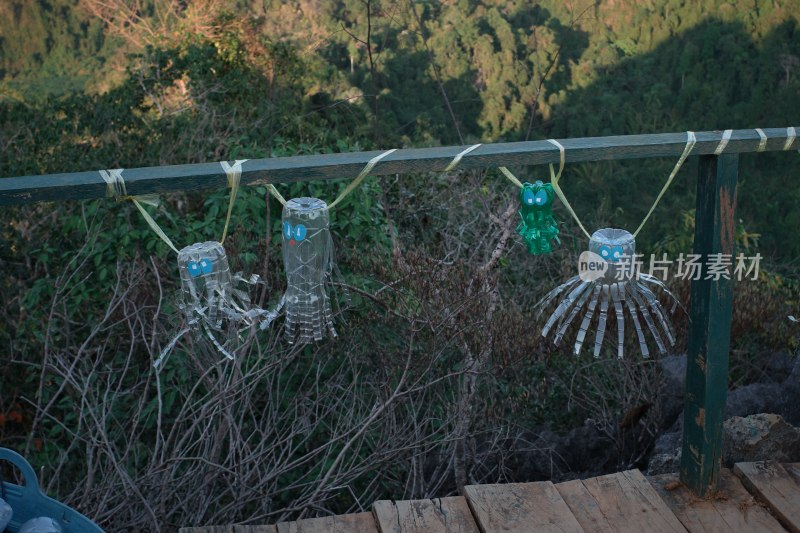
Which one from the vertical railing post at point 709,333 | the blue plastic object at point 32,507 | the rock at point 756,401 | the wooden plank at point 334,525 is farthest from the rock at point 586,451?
the blue plastic object at point 32,507

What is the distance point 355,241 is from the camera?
5648 mm

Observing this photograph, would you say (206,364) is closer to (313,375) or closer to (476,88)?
(313,375)

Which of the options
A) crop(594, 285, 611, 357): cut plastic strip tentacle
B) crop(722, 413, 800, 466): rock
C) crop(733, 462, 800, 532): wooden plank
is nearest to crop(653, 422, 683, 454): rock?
crop(722, 413, 800, 466): rock

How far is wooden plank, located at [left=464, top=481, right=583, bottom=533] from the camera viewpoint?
90.1 inches

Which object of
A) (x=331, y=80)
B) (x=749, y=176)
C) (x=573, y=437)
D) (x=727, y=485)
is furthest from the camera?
(x=749, y=176)

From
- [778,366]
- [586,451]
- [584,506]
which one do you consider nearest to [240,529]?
[584,506]

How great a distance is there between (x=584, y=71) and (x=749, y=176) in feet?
10.6

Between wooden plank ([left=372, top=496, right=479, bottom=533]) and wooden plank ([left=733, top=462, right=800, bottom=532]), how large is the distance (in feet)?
2.50

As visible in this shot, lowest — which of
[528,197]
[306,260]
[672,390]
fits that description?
[672,390]

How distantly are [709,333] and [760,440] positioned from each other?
758mm

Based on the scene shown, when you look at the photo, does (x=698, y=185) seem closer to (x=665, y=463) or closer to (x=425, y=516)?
(x=425, y=516)

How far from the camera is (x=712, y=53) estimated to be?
51.6 ft

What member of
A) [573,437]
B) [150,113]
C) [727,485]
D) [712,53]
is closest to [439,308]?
[573,437]

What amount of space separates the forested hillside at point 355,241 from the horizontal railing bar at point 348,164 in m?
1.02
